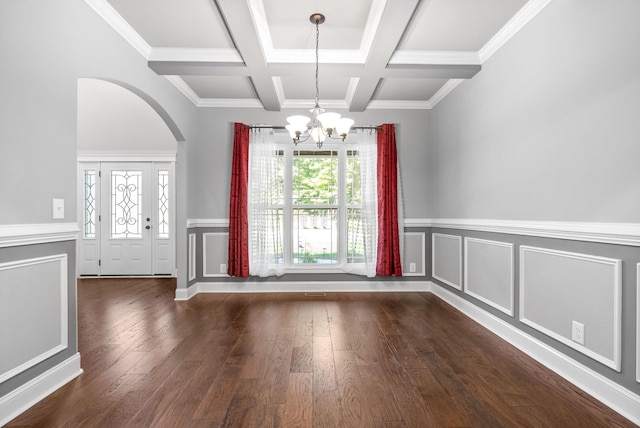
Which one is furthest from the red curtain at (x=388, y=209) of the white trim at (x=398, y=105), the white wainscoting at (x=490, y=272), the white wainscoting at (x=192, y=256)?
the white wainscoting at (x=192, y=256)

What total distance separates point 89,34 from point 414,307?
3920mm

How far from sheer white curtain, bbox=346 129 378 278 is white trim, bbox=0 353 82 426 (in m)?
3.35

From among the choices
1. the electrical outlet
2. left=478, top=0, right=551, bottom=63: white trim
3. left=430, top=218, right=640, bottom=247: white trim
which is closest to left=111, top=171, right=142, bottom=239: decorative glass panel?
left=430, top=218, right=640, bottom=247: white trim

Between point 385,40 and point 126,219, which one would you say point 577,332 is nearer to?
point 385,40

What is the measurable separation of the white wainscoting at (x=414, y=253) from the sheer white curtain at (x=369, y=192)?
455 millimetres

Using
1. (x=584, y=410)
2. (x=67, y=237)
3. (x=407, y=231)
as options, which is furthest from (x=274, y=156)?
(x=584, y=410)

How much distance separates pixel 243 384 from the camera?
2.22 metres

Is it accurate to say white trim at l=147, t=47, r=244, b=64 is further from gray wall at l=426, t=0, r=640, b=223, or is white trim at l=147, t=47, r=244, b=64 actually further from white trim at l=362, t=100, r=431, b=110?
gray wall at l=426, t=0, r=640, b=223

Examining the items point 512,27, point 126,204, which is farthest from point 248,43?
point 126,204

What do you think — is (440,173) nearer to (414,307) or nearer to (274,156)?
(414,307)

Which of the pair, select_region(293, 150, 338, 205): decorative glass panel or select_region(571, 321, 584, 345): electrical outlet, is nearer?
select_region(571, 321, 584, 345): electrical outlet

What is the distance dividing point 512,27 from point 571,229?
1.74 meters

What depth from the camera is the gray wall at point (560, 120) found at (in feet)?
6.29

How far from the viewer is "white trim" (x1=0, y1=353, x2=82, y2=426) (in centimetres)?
183
